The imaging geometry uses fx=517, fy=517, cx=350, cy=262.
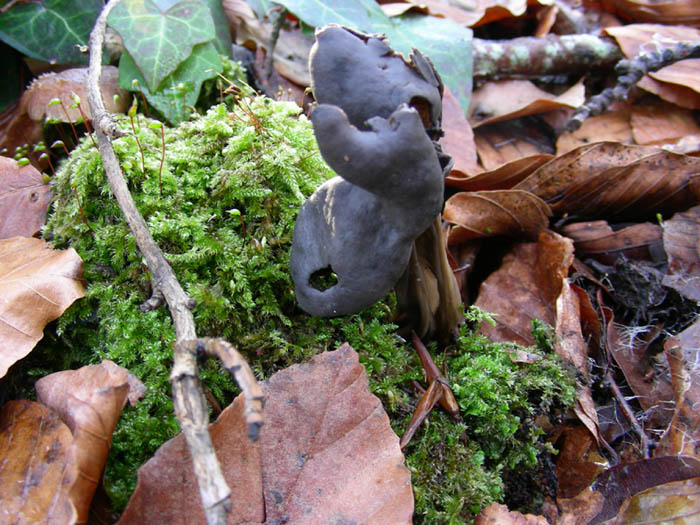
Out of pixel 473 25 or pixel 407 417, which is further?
pixel 473 25

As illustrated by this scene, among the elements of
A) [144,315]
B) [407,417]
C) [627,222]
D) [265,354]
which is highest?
[144,315]

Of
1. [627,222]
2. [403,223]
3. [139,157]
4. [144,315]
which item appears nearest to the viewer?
[403,223]

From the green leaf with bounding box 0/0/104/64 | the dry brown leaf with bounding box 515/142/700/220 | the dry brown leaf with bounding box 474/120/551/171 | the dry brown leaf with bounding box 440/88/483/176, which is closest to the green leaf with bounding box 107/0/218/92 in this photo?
the green leaf with bounding box 0/0/104/64

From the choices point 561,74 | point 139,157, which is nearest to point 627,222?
point 561,74

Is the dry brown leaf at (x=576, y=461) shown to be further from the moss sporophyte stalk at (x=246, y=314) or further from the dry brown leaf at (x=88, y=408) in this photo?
the dry brown leaf at (x=88, y=408)

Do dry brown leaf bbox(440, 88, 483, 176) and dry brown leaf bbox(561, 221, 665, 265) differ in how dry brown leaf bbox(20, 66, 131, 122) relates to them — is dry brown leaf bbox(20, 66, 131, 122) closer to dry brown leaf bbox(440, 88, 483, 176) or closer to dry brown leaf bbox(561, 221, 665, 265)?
dry brown leaf bbox(440, 88, 483, 176)

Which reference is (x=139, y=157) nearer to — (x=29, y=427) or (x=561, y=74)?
(x=29, y=427)
